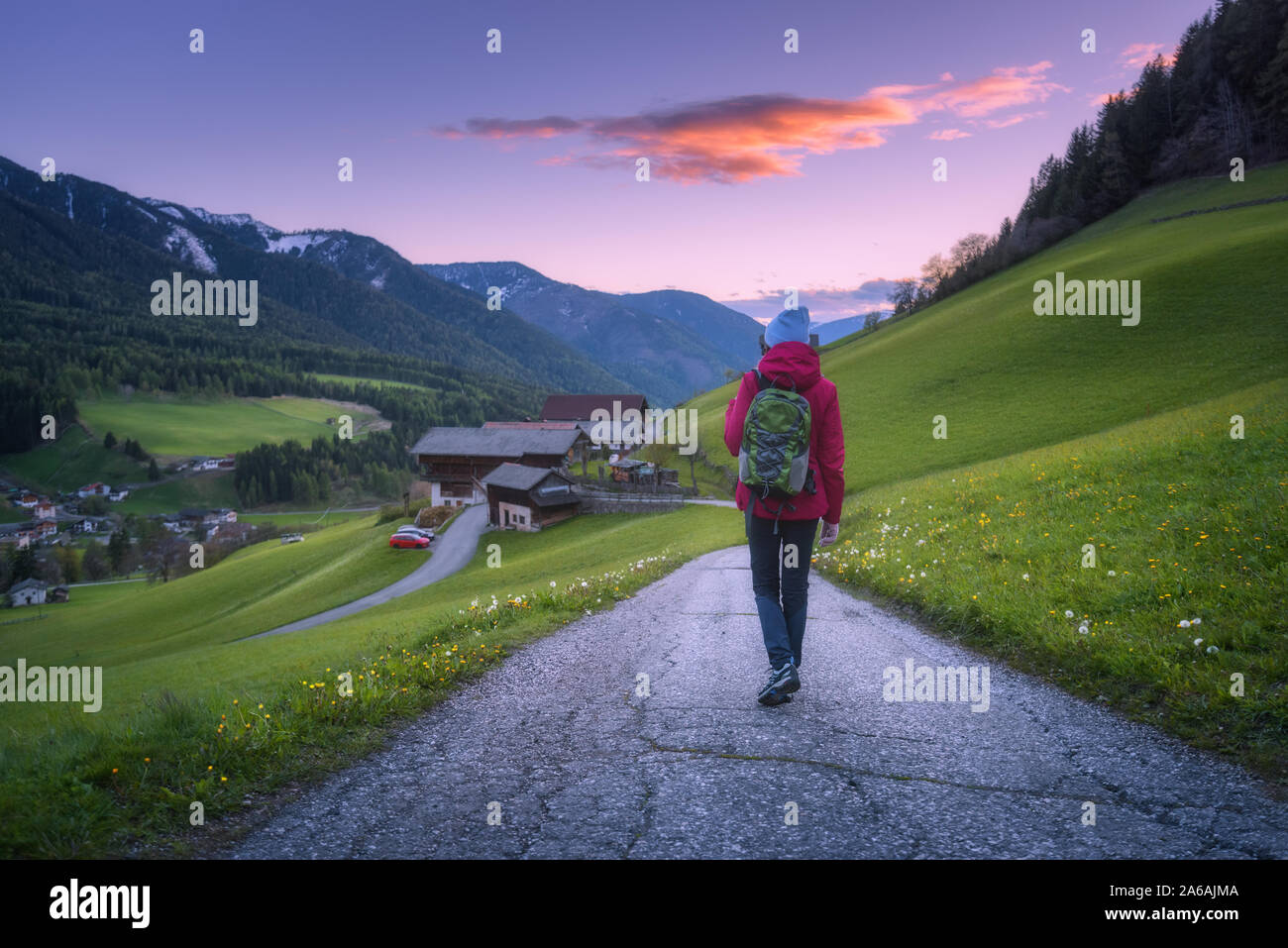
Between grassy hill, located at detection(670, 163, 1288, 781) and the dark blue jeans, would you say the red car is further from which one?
the dark blue jeans

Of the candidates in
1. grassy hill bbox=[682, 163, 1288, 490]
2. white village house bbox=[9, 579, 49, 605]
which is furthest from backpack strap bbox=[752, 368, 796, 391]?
white village house bbox=[9, 579, 49, 605]

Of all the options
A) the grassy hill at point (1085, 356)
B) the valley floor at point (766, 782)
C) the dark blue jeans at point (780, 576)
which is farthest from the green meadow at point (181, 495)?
the dark blue jeans at point (780, 576)

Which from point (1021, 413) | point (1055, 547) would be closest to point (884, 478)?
point (1021, 413)

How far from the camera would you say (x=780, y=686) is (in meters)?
6.94

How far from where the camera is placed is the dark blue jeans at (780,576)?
7.14m

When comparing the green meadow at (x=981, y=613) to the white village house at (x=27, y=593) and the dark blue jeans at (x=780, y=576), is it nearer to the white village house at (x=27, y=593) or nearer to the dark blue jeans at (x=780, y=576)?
the dark blue jeans at (x=780, y=576)

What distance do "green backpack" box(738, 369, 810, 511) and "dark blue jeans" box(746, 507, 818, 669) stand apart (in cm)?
52

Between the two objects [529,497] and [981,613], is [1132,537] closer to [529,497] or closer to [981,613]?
[981,613]

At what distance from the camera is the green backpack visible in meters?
6.70

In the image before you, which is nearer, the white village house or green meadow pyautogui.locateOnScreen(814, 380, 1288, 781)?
green meadow pyautogui.locateOnScreen(814, 380, 1288, 781)

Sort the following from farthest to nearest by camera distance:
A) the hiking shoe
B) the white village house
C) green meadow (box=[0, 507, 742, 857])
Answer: the white village house → the hiking shoe → green meadow (box=[0, 507, 742, 857])

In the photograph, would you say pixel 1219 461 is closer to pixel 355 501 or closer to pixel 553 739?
pixel 553 739

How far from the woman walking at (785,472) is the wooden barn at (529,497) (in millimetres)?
57549

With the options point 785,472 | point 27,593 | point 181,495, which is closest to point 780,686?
point 785,472
